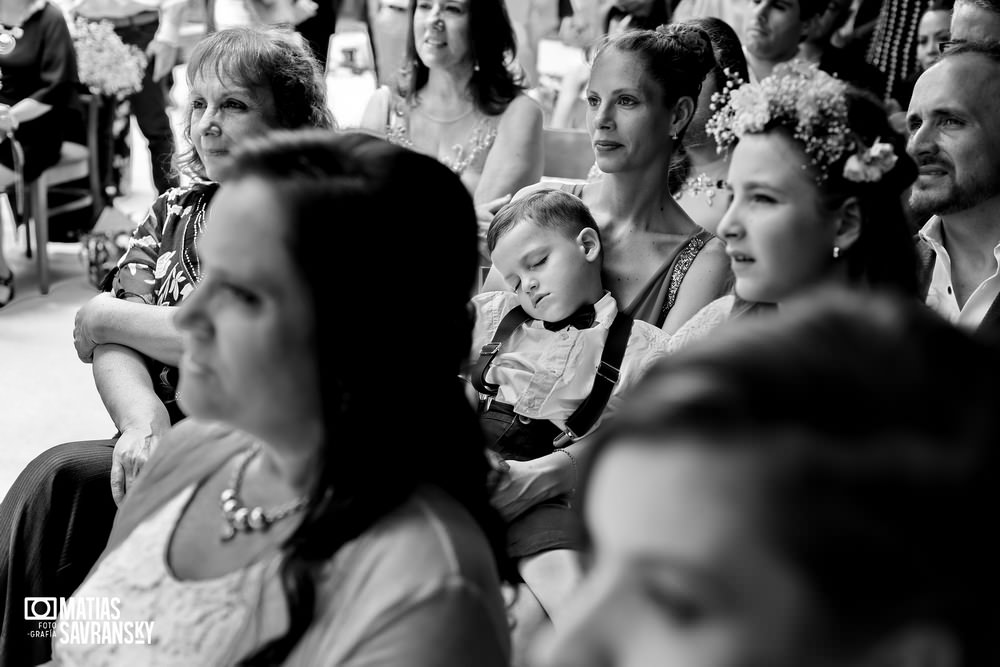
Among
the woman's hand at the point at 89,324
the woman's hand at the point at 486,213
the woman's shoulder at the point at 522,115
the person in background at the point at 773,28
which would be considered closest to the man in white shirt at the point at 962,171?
the woman's hand at the point at 486,213

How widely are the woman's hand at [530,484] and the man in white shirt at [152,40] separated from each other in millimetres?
4506

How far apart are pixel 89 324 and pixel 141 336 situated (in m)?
0.14

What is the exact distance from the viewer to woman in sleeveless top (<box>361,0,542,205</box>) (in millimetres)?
3330

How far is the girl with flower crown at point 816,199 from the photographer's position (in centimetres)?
184

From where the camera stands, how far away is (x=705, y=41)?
281cm

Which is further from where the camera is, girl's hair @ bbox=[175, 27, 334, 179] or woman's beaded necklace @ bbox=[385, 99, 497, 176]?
woman's beaded necklace @ bbox=[385, 99, 497, 176]

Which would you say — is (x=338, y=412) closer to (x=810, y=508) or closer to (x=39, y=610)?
(x=810, y=508)

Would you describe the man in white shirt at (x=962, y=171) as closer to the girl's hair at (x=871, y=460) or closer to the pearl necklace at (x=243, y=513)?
the pearl necklace at (x=243, y=513)

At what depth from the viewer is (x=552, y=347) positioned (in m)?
2.30

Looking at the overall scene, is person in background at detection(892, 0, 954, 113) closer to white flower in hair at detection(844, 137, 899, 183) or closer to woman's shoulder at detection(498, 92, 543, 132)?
woman's shoulder at detection(498, 92, 543, 132)

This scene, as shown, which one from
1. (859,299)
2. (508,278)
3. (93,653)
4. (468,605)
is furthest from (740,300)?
(859,299)

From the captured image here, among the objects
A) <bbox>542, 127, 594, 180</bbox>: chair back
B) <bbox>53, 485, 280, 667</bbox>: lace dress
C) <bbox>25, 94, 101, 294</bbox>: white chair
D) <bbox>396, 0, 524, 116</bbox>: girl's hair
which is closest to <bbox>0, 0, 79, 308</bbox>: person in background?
<bbox>25, 94, 101, 294</bbox>: white chair

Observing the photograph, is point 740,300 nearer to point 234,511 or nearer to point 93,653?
point 234,511

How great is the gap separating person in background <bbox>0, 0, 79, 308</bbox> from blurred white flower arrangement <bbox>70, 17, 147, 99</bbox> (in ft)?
0.56
